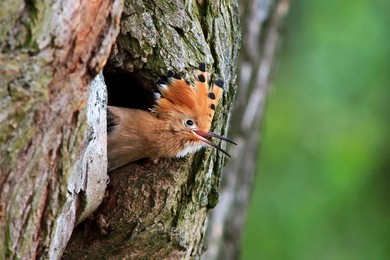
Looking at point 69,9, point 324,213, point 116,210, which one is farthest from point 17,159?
point 324,213

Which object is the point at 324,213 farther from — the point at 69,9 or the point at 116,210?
the point at 69,9

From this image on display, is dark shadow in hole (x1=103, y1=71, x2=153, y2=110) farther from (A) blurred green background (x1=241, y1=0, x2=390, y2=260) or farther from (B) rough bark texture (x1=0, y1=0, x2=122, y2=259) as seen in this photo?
(A) blurred green background (x1=241, y1=0, x2=390, y2=260)

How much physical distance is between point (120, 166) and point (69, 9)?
1.49 metres

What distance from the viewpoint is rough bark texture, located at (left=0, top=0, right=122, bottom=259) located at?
2.86m

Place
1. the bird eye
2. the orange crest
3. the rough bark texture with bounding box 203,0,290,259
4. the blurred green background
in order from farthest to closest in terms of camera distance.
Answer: the blurred green background
the rough bark texture with bounding box 203,0,290,259
the bird eye
the orange crest

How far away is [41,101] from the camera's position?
114 inches

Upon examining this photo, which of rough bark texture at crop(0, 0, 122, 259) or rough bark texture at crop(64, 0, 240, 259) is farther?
rough bark texture at crop(64, 0, 240, 259)

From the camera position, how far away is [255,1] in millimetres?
6070

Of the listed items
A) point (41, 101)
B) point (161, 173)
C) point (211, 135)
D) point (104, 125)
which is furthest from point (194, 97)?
point (41, 101)

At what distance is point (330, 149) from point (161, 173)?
441 cm

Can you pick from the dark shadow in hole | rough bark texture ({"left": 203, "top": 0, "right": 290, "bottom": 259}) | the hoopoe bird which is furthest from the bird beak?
rough bark texture ({"left": 203, "top": 0, "right": 290, "bottom": 259})

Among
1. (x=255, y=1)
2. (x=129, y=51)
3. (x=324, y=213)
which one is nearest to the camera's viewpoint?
(x=129, y=51)

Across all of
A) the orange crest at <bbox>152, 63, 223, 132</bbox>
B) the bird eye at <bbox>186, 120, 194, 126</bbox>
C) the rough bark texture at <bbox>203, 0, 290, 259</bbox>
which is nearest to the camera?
the orange crest at <bbox>152, 63, 223, 132</bbox>

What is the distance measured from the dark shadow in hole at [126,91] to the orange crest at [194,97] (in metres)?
0.12
